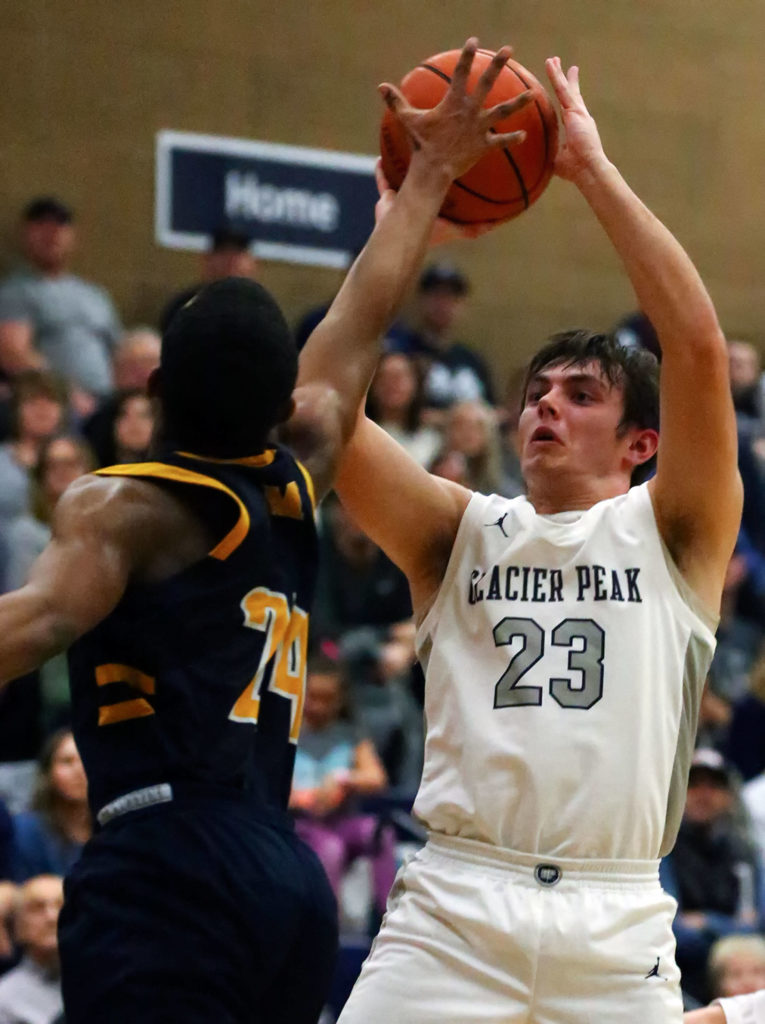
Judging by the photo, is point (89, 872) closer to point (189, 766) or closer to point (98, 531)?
point (189, 766)

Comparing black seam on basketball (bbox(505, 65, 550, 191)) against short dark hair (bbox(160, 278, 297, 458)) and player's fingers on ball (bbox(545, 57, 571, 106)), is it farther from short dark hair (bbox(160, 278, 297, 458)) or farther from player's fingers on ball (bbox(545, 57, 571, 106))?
short dark hair (bbox(160, 278, 297, 458))

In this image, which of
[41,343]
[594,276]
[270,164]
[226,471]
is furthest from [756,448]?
[226,471]

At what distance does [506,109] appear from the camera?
3912 mm

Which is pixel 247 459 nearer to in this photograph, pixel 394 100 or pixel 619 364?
pixel 394 100

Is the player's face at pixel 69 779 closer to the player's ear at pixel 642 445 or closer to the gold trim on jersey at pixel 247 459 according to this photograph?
the player's ear at pixel 642 445

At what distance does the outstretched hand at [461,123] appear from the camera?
12.9 feet

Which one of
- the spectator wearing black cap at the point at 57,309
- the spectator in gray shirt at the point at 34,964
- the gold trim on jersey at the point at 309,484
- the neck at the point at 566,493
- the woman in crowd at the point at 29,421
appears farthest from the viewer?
the spectator wearing black cap at the point at 57,309

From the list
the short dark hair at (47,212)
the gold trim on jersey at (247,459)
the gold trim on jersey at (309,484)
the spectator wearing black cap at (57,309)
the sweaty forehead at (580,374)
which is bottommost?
the gold trim on jersey at (309,484)

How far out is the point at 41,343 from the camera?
9.98 metres

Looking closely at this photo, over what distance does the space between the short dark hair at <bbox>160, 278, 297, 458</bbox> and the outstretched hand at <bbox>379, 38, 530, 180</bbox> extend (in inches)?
32.8

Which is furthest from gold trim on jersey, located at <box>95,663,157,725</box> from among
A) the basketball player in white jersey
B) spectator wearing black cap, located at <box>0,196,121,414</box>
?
spectator wearing black cap, located at <box>0,196,121,414</box>

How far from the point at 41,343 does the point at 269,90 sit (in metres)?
3.11

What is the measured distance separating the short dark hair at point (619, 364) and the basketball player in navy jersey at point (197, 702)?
1.10m

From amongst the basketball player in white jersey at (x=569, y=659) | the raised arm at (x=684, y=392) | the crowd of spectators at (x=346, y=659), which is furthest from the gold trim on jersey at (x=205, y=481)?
the crowd of spectators at (x=346, y=659)
